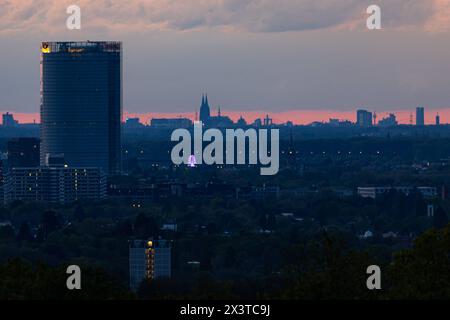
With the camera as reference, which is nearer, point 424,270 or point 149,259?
point 424,270

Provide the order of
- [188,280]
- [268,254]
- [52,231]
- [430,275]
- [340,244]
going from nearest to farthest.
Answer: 1. [430,275]
2. [340,244]
3. [188,280]
4. [268,254]
5. [52,231]

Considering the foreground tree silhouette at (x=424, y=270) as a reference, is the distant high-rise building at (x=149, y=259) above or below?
below

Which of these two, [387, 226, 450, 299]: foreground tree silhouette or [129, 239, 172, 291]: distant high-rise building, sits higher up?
[387, 226, 450, 299]: foreground tree silhouette

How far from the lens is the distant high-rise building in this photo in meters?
114

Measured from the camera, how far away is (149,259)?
125000mm

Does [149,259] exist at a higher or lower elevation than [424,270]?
lower

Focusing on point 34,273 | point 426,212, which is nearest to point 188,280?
point 34,273

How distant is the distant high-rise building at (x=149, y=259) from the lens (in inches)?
4491

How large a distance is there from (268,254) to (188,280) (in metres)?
28.9

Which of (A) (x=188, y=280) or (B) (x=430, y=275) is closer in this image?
(B) (x=430, y=275)

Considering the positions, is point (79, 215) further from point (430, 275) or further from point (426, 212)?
point (430, 275)

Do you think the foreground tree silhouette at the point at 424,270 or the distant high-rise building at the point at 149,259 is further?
the distant high-rise building at the point at 149,259

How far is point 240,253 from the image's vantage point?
441 ft

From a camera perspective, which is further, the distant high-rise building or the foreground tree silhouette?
the distant high-rise building
